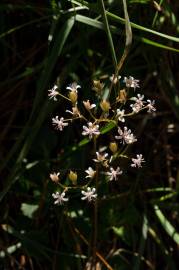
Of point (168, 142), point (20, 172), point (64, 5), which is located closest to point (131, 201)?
point (168, 142)

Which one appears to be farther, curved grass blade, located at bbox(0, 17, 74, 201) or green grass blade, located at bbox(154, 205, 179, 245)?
green grass blade, located at bbox(154, 205, 179, 245)

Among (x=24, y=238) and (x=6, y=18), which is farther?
(x=6, y=18)

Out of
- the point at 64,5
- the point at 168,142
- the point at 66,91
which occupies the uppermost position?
the point at 64,5

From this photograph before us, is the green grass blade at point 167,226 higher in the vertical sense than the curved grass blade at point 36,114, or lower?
lower

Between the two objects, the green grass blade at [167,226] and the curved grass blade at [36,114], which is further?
the green grass blade at [167,226]

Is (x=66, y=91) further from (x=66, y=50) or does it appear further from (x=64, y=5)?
(x=64, y=5)

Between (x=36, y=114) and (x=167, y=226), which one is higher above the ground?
(x=36, y=114)

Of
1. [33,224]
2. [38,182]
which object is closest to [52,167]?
[38,182]

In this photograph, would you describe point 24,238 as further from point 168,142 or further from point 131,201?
point 168,142

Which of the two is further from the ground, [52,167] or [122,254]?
[52,167]

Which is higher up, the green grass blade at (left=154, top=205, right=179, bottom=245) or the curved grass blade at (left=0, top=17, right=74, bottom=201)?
the curved grass blade at (left=0, top=17, right=74, bottom=201)
